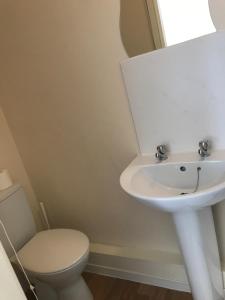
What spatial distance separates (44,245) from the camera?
1.67 meters

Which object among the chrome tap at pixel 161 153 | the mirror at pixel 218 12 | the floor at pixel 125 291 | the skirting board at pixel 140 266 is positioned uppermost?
the mirror at pixel 218 12

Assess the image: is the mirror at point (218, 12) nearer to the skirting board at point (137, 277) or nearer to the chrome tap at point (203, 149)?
the chrome tap at point (203, 149)

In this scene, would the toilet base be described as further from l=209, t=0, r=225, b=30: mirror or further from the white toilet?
l=209, t=0, r=225, b=30: mirror

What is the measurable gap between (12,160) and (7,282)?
1.39 m

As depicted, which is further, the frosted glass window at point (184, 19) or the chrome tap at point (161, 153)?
the chrome tap at point (161, 153)

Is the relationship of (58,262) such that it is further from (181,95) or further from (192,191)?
(181,95)

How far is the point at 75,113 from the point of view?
1.68 metres

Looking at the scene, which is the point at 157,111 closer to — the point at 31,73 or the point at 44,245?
the point at 31,73

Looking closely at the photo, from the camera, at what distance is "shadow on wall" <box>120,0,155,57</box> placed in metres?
1.31

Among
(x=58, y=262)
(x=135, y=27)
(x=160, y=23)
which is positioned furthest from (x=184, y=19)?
(x=58, y=262)

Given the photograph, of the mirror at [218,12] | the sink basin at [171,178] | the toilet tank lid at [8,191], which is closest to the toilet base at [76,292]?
the toilet tank lid at [8,191]

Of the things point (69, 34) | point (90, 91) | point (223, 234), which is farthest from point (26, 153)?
point (223, 234)

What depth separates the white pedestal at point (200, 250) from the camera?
1243 mm

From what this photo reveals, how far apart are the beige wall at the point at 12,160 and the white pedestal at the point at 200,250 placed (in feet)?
4.01
